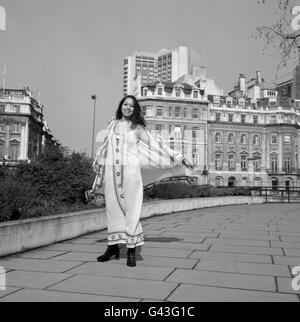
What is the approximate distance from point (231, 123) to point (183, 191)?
59.6 meters

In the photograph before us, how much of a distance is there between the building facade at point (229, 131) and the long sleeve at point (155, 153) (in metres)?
62.7

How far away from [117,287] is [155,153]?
240cm

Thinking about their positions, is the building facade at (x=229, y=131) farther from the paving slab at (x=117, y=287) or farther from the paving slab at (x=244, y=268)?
the paving slab at (x=117, y=287)

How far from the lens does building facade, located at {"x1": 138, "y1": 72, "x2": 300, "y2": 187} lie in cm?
7106

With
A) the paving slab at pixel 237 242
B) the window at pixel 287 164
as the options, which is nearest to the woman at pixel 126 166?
the paving slab at pixel 237 242

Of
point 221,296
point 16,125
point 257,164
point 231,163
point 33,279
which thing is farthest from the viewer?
point 257,164

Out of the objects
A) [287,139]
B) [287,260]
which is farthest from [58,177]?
[287,139]

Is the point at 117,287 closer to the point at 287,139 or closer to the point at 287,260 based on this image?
the point at 287,260

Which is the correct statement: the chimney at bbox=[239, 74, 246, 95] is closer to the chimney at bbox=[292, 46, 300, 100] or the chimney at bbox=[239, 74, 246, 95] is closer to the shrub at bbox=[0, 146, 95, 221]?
the chimney at bbox=[292, 46, 300, 100]

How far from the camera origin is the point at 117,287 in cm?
388

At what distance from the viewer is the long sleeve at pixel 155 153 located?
572 cm

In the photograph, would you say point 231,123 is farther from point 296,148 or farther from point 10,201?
point 10,201

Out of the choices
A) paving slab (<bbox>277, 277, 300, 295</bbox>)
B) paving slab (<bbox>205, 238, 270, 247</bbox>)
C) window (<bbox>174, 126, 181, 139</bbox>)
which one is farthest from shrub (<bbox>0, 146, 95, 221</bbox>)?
window (<bbox>174, 126, 181, 139</bbox>)
